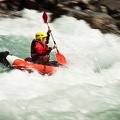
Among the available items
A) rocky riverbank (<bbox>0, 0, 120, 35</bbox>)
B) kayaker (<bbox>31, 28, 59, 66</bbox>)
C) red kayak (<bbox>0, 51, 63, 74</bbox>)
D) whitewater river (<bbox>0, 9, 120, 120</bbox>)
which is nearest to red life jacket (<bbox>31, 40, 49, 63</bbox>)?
kayaker (<bbox>31, 28, 59, 66</bbox>)

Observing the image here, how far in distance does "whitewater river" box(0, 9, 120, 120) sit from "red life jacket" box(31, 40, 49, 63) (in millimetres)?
496

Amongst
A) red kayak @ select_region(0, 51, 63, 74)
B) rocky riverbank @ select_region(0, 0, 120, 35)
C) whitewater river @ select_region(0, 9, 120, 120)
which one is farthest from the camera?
rocky riverbank @ select_region(0, 0, 120, 35)

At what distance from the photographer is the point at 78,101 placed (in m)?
7.31

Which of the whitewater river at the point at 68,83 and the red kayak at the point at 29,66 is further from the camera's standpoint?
the red kayak at the point at 29,66

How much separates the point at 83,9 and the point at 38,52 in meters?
7.40

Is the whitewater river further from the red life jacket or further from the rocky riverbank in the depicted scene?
the rocky riverbank

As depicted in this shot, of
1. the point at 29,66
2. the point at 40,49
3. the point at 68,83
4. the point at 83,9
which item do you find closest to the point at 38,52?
the point at 40,49

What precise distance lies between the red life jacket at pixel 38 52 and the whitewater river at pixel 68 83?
0.50 meters

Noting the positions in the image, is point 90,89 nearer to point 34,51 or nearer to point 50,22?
point 34,51

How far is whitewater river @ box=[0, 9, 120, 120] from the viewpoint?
6.67m

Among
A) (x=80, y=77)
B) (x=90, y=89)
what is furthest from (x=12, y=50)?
(x=90, y=89)

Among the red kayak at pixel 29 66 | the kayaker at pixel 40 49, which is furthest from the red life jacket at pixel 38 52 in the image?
the red kayak at pixel 29 66

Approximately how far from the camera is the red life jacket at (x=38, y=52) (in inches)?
335

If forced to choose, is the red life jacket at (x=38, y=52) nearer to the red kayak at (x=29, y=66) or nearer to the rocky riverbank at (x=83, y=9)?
the red kayak at (x=29, y=66)
